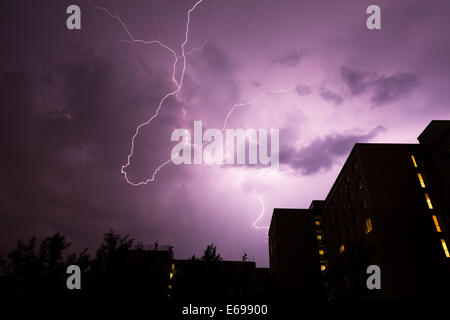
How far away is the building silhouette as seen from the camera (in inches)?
1094

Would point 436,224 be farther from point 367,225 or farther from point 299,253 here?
point 299,253

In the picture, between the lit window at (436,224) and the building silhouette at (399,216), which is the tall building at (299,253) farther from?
the lit window at (436,224)

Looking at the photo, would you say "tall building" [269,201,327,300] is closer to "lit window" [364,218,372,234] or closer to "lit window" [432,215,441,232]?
"lit window" [364,218,372,234]

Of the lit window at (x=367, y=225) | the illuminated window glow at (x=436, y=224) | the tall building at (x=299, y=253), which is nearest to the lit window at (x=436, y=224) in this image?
the illuminated window glow at (x=436, y=224)

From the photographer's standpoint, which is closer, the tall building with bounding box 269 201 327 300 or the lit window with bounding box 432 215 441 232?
the lit window with bounding box 432 215 441 232

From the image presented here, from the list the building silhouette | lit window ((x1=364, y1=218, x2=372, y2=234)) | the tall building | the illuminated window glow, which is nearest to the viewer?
the building silhouette

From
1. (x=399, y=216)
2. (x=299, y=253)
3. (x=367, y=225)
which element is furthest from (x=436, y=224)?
(x=299, y=253)

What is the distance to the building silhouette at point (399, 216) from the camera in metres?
27.8

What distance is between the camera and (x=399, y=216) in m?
30.2

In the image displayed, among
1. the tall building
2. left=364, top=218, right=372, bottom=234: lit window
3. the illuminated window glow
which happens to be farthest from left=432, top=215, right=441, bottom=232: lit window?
the tall building

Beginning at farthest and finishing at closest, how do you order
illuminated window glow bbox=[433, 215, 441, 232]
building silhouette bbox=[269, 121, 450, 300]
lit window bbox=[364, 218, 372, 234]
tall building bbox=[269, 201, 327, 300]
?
tall building bbox=[269, 201, 327, 300] < lit window bbox=[364, 218, 372, 234] < illuminated window glow bbox=[433, 215, 441, 232] < building silhouette bbox=[269, 121, 450, 300]
